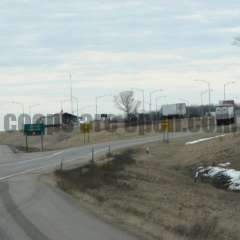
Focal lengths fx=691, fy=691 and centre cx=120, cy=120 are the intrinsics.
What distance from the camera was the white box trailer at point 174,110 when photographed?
12900 cm

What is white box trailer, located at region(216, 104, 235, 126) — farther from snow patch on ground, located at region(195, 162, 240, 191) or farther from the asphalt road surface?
the asphalt road surface

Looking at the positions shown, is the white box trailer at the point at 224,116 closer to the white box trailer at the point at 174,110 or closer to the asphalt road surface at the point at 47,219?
the white box trailer at the point at 174,110

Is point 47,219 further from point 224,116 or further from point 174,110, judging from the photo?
point 174,110

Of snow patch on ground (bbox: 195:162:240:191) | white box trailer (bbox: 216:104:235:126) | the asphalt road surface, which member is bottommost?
snow patch on ground (bbox: 195:162:240:191)

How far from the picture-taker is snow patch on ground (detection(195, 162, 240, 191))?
31.6 meters

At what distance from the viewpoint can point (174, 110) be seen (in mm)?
129000

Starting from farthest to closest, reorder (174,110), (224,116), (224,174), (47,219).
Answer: (174,110), (224,116), (224,174), (47,219)

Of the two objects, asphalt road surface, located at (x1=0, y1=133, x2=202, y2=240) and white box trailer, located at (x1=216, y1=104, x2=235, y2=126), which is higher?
white box trailer, located at (x1=216, y1=104, x2=235, y2=126)

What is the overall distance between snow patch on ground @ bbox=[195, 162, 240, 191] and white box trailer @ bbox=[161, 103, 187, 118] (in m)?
90.0

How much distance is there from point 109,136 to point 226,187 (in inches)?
2337

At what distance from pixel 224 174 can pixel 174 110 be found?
9502cm

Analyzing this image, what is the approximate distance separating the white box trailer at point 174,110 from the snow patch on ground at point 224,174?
8999 cm

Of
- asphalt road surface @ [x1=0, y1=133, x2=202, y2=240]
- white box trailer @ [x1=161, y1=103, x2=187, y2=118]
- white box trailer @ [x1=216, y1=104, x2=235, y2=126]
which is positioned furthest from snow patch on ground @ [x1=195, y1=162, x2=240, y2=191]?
white box trailer @ [x1=161, y1=103, x2=187, y2=118]

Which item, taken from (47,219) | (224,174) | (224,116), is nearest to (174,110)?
(224,116)
